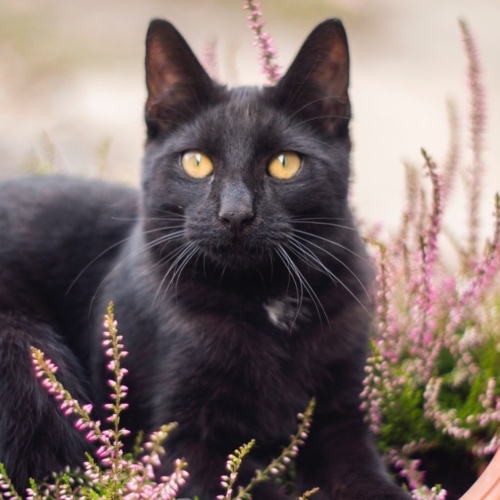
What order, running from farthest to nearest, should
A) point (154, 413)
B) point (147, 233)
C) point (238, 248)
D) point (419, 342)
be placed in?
point (419, 342) < point (147, 233) < point (154, 413) < point (238, 248)

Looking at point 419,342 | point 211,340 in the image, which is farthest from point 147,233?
point 419,342

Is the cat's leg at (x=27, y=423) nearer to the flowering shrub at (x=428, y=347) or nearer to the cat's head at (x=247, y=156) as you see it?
the flowering shrub at (x=428, y=347)

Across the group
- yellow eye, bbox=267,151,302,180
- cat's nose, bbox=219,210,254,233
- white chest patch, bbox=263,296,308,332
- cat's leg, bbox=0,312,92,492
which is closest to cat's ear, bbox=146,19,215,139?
yellow eye, bbox=267,151,302,180

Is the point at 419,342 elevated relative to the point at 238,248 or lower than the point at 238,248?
lower

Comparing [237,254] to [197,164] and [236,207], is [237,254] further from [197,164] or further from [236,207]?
[197,164]

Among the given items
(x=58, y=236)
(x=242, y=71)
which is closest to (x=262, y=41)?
(x=58, y=236)

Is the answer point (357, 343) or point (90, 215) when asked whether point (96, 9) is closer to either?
point (90, 215)

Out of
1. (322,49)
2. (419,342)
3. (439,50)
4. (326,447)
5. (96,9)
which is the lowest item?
(326,447)

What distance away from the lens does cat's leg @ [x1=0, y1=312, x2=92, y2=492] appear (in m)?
1.65

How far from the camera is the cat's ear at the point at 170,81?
1730mm

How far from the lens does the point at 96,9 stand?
7305mm

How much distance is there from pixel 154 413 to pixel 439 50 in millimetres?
5181

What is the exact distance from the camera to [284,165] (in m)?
1.67

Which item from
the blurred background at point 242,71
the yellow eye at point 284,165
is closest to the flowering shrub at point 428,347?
the yellow eye at point 284,165
